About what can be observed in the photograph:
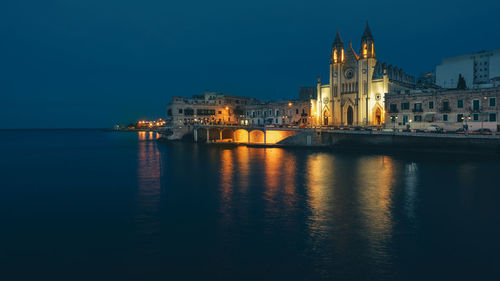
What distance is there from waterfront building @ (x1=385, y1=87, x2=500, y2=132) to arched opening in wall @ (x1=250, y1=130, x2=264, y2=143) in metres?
29.7

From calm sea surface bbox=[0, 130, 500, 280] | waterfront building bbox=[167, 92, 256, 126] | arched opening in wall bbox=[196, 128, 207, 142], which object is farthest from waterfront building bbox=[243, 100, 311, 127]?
calm sea surface bbox=[0, 130, 500, 280]

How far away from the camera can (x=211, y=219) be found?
2175cm

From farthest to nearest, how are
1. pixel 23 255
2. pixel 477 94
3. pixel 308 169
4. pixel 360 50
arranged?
1. pixel 360 50
2. pixel 477 94
3. pixel 308 169
4. pixel 23 255

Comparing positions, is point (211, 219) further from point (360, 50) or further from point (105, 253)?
point (360, 50)

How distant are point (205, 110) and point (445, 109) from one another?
82.0m

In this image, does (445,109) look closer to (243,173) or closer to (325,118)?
(325,118)

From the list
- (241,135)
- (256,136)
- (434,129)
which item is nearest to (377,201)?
(434,129)

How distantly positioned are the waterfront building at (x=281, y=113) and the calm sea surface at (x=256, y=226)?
57.4 metres

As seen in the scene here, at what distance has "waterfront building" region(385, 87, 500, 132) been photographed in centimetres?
5606

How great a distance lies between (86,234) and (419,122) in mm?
64455

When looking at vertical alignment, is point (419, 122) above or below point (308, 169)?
above

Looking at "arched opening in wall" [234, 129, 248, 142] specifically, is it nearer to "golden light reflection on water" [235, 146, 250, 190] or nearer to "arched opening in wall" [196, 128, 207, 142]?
"arched opening in wall" [196, 128, 207, 142]

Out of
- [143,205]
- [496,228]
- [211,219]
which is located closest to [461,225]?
[496,228]

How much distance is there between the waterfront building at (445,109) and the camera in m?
56.1
